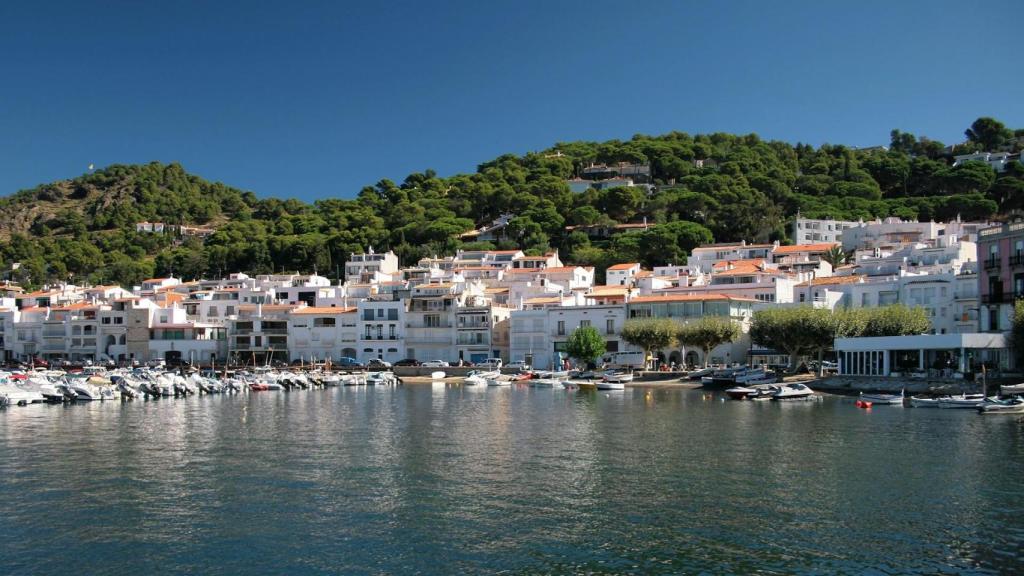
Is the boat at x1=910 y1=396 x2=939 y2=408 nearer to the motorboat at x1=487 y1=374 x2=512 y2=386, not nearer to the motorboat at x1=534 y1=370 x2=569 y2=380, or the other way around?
the motorboat at x1=534 y1=370 x2=569 y2=380

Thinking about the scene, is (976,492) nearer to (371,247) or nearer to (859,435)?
(859,435)

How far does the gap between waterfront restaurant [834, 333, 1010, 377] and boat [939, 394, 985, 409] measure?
438 cm

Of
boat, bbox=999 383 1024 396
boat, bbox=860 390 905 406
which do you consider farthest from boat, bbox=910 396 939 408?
boat, bbox=999 383 1024 396

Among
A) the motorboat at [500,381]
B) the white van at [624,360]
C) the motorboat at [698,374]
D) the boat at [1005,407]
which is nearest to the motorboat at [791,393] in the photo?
the motorboat at [698,374]

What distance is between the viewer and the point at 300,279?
102 meters

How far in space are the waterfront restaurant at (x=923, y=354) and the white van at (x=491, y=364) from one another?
28.1m

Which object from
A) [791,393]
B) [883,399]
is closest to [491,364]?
[791,393]

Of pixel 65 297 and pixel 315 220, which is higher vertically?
pixel 315 220

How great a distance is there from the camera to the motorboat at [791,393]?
51384mm

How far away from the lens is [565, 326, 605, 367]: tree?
235 feet

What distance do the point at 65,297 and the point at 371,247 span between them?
35.4 metres

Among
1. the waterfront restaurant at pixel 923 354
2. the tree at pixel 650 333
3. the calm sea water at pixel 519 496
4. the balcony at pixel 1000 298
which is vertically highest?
the balcony at pixel 1000 298

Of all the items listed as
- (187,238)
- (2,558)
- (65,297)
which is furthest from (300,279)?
(2,558)

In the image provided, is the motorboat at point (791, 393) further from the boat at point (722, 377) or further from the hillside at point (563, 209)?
the hillside at point (563, 209)
